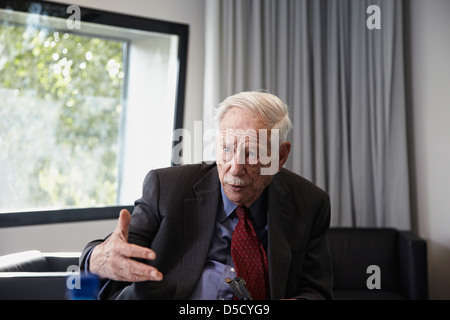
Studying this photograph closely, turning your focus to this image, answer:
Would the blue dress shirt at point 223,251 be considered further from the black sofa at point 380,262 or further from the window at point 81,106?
the window at point 81,106

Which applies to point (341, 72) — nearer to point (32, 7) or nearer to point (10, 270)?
point (32, 7)

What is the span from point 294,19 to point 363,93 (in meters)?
0.67

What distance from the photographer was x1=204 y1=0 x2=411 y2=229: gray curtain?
2787 millimetres

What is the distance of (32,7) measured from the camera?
233 centimetres

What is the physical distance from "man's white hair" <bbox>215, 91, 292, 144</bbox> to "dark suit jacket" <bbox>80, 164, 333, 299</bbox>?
0.67 ft

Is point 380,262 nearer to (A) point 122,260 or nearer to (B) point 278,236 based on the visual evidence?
(B) point 278,236

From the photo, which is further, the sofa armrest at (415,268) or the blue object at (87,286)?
the sofa armrest at (415,268)

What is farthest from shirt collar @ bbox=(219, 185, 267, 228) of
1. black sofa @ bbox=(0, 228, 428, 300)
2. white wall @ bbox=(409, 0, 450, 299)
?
white wall @ bbox=(409, 0, 450, 299)

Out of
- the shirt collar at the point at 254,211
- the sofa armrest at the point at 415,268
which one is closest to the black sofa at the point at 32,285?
the shirt collar at the point at 254,211

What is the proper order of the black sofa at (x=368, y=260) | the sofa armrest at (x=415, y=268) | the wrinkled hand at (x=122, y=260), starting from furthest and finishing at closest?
the black sofa at (x=368, y=260)
the sofa armrest at (x=415, y=268)
the wrinkled hand at (x=122, y=260)

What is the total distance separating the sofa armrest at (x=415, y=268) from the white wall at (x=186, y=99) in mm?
1477

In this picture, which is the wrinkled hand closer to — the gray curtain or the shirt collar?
the shirt collar

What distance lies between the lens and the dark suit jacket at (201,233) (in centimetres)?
119

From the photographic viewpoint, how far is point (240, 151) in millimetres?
1158
